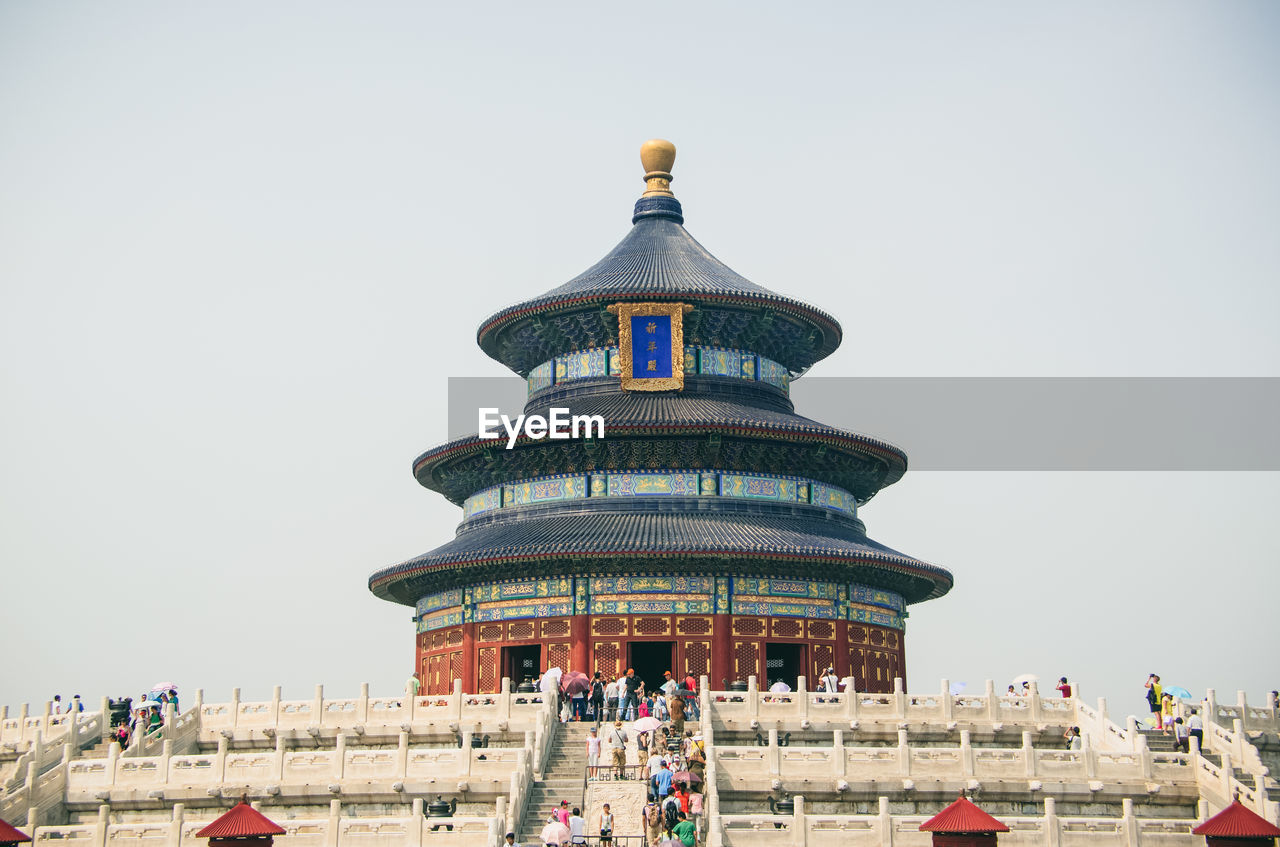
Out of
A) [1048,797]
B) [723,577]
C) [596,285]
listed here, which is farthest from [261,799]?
[596,285]

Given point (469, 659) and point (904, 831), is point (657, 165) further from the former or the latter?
point (904, 831)

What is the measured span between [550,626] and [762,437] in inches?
333

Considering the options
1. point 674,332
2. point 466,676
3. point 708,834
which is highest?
point 674,332

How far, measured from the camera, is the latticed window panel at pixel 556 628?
50.3m

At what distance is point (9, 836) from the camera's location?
101 ft

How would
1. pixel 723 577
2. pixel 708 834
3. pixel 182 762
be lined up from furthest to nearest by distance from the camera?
pixel 723 577
pixel 182 762
pixel 708 834

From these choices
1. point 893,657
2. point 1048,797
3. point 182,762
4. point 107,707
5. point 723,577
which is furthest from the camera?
point 893,657

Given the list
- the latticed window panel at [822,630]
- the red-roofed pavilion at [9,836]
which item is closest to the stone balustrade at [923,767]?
the red-roofed pavilion at [9,836]

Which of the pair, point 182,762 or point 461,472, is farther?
point 461,472

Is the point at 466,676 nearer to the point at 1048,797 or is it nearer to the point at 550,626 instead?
the point at 550,626

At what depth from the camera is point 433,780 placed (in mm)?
33875

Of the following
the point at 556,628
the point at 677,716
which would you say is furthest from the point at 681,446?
the point at 677,716

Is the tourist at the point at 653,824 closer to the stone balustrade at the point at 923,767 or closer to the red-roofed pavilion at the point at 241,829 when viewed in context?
the stone balustrade at the point at 923,767

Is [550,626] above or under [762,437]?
under
